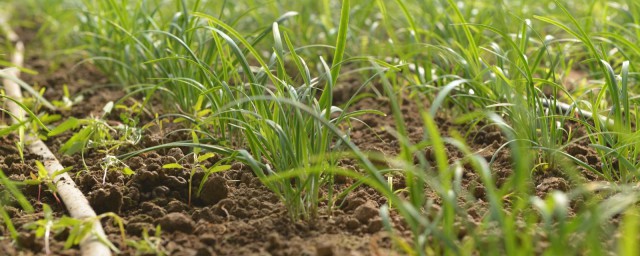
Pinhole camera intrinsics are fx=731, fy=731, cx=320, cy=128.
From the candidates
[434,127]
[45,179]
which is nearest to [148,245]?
[45,179]

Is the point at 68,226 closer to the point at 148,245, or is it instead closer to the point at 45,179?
the point at 148,245

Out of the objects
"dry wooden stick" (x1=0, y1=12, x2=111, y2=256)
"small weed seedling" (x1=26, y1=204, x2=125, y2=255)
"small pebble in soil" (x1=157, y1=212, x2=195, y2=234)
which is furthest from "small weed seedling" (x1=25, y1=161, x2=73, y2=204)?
"small pebble in soil" (x1=157, y1=212, x2=195, y2=234)

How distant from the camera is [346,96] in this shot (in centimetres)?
354

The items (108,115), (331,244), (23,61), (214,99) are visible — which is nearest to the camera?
(331,244)

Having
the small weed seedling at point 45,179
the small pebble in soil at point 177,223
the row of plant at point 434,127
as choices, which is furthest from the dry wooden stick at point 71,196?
the row of plant at point 434,127

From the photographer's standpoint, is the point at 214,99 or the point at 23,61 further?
the point at 23,61

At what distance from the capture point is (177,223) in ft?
6.70

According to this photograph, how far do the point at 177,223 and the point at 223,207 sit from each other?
0.55 ft

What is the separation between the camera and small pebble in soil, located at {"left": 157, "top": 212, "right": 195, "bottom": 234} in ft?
6.70

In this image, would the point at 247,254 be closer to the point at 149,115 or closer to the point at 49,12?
the point at 149,115

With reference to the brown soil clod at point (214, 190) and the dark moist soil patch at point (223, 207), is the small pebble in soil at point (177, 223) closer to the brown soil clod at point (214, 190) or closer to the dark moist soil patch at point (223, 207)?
the dark moist soil patch at point (223, 207)

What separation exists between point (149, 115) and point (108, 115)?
18 cm

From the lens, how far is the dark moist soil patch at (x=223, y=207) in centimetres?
192

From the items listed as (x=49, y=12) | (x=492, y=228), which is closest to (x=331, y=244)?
(x=492, y=228)
